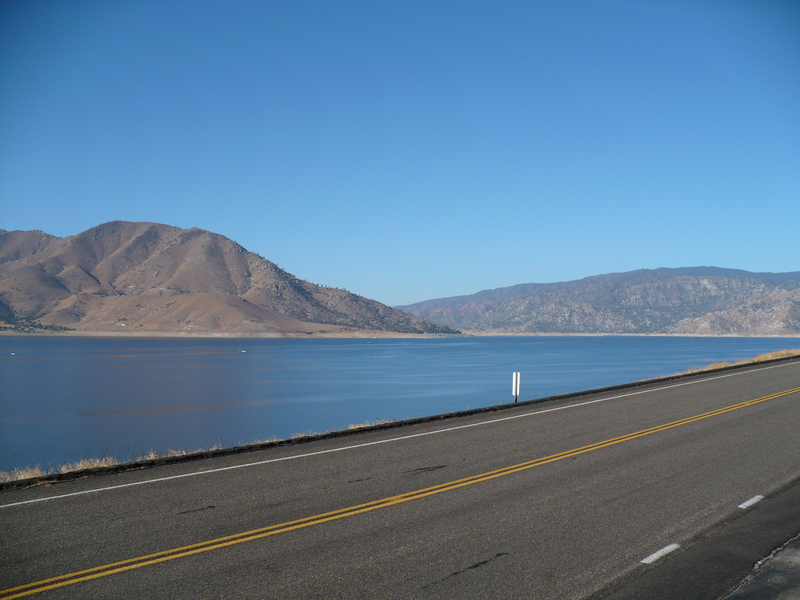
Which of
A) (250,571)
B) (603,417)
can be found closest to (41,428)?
(603,417)

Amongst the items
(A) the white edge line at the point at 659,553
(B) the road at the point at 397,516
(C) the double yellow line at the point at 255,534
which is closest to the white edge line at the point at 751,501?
(B) the road at the point at 397,516

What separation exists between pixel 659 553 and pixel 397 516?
295cm

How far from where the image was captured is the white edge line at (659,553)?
630 cm

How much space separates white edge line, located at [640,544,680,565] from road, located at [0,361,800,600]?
57 millimetres

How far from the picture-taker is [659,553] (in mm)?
6508

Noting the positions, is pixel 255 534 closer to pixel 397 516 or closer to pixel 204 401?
pixel 397 516

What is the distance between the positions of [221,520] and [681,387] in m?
19.5

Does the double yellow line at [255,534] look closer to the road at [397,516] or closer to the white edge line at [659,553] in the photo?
the road at [397,516]

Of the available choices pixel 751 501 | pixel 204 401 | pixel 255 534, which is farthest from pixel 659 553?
pixel 204 401

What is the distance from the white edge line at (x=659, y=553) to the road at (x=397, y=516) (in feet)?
0.19

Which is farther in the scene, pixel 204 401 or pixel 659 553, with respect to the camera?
pixel 204 401

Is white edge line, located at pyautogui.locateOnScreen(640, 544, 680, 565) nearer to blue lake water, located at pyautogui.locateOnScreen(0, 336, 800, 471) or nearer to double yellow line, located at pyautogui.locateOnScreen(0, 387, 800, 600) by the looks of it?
double yellow line, located at pyautogui.locateOnScreen(0, 387, 800, 600)

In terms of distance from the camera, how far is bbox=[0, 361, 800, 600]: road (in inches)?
229

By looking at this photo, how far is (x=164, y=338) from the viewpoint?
18538 centimetres
